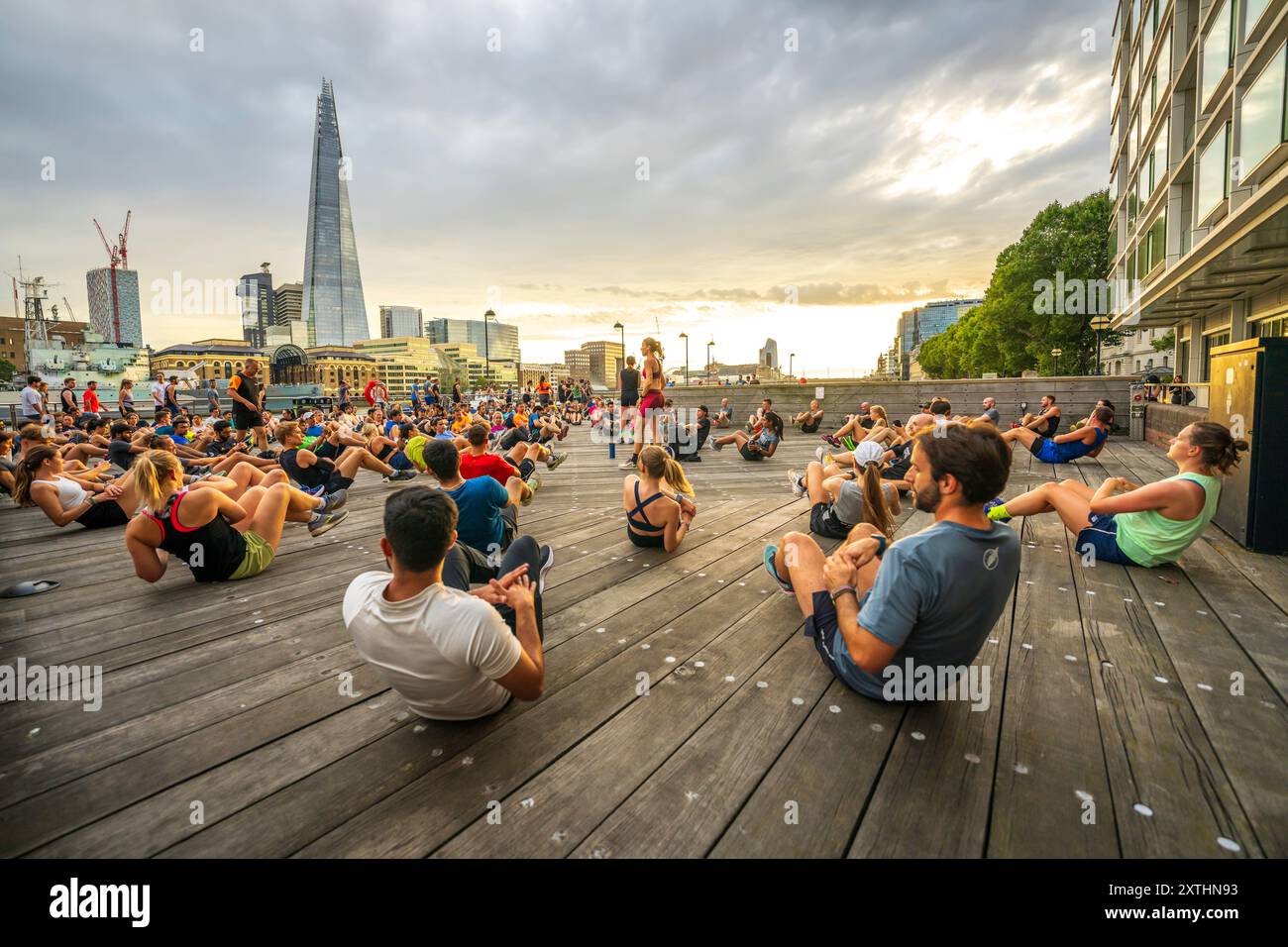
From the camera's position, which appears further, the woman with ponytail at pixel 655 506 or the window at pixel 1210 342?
the window at pixel 1210 342

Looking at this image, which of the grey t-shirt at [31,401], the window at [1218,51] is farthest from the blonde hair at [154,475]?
the window at [1218,51]

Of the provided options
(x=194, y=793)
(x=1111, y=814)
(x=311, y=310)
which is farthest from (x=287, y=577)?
(x=311, y=310)

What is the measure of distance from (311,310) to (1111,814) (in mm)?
168388

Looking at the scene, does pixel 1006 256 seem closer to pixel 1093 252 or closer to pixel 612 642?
pixel 1093 252

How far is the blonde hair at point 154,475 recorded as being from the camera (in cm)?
404

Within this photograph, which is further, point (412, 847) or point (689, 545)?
point (689, 545)

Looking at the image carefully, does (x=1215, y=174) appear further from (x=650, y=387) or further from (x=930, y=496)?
(x=930, y=496)

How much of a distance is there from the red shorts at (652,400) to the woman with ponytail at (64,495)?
701cm

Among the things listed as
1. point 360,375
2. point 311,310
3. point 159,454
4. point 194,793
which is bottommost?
point 194,793

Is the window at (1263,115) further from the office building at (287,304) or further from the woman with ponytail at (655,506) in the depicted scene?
the office building at (287,304)

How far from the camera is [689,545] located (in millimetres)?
5227

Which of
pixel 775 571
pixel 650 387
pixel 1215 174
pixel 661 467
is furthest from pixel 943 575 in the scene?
pixel 1215 174

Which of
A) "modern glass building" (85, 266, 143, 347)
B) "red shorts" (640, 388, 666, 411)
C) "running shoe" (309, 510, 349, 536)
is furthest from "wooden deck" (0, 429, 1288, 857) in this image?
"modern glass building" (85, 266, 143, 347)

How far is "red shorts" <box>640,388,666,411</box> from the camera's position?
9969 millimetres
